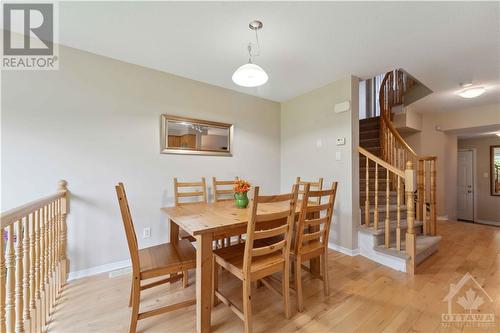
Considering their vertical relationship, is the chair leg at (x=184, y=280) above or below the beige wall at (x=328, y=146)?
below

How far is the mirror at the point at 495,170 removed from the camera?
18.5 ft

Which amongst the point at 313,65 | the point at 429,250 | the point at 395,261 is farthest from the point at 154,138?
the point at 429,250

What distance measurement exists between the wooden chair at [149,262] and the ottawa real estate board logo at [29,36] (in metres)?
1.69

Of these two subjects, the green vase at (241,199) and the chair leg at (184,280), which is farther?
the green vase at (241,199)

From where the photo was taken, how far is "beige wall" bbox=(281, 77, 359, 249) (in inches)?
112

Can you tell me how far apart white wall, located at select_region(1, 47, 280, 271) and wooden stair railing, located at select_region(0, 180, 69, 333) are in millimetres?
189

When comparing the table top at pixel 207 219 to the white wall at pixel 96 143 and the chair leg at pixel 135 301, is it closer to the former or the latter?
the chair leg at pixel 135 301

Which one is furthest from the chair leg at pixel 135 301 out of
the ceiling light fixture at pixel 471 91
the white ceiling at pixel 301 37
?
the ceiling light fixture at pixel 471 91

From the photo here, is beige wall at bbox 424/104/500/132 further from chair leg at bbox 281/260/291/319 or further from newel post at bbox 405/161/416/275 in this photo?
chair leg at bbox 281/260/291/319

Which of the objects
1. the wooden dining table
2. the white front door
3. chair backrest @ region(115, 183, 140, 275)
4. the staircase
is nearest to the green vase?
the wooden dining table

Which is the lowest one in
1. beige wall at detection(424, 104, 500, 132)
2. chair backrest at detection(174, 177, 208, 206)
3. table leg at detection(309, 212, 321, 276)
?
table leg at detection(309, 212, 321, 276)

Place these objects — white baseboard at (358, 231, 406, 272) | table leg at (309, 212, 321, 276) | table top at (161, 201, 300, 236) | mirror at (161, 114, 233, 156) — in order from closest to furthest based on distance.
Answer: table top at (161, 201, 300, 236), table leg at (309, 212, 321, 276), white baseboard at (358, 231, 406, 272), mirror at (161, 114, 233, 156)

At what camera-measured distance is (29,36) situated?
2.06m

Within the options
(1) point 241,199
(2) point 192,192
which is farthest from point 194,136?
(1) point 241,199
